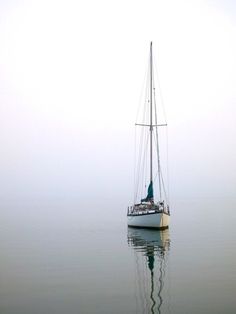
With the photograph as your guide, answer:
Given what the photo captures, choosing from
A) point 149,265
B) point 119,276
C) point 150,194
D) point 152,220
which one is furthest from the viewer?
point 150,194

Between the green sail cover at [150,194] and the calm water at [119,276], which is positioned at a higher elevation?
the green sail cover at [150,194]

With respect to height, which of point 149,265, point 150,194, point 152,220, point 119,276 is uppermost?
point 150,194

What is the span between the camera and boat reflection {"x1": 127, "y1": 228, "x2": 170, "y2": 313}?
972 inches

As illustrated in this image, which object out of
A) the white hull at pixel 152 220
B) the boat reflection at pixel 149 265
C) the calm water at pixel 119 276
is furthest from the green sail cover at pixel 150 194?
the calm water at pixel 119 276

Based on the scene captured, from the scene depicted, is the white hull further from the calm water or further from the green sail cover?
the calm water

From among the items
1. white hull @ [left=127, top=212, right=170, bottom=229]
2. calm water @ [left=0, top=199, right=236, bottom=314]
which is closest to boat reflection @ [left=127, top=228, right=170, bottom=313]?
calm water @ [left=0, top=199, right=236, bottom=314]

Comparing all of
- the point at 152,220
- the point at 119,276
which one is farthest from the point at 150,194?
the point at 119,276

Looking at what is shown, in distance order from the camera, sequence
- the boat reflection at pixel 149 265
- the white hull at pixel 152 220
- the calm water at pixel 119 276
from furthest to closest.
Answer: the white hull at pixel 152 220 → the boat reflection at pixel 149 265 → the calm water at pixel 119 276

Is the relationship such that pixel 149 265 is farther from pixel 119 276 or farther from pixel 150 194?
pixel 150 194

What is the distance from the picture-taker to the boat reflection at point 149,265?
24.7 metres

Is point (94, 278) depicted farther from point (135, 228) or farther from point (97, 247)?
point (135, 228)

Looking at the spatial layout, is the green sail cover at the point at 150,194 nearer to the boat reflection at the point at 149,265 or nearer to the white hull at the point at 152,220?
the white hull at the point at 152,220

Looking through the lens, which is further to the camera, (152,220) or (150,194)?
(150,194)

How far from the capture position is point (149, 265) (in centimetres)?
3528
